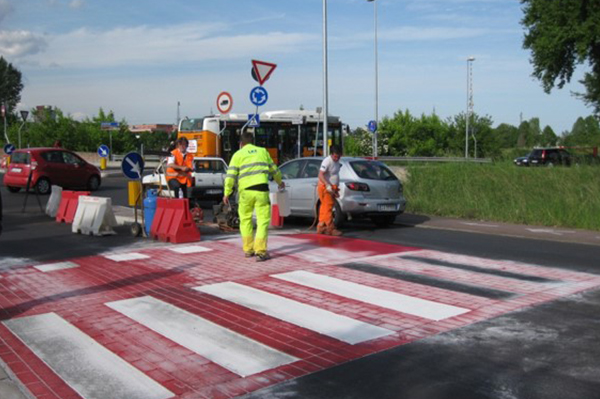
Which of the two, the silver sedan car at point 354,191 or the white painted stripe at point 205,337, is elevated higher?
the silver sedan car at point 354,191

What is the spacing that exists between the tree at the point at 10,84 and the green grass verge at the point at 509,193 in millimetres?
93519

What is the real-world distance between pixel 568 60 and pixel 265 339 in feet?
113

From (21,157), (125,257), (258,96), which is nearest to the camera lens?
(125,257)

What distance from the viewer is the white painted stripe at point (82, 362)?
4.61m

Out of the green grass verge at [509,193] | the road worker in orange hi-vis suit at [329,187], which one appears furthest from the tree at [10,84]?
the road worker in orange hi-vis suit at [329,187]

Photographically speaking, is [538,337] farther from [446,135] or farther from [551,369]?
[446,135]

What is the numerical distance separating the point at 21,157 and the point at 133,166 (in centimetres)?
1340

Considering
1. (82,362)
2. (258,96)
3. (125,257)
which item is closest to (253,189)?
(125,257)

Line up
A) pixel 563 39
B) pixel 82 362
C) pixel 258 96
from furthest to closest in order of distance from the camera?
pixel 563 39 < pixel 258 96 < pixel 82 362

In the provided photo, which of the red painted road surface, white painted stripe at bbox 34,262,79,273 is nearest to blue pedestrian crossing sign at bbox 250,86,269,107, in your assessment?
the red painted road surface

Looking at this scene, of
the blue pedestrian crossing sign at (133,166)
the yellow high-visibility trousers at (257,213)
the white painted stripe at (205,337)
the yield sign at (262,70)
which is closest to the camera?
the white painted stripe at (205,337)

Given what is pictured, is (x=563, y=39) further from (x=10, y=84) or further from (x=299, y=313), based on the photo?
(x=10, y=84)

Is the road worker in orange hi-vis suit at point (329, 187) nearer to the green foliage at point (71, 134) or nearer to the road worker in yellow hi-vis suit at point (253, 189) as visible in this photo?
the road worker in yellow hi-vis suit at point (253, 189)

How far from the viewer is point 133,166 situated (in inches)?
506
